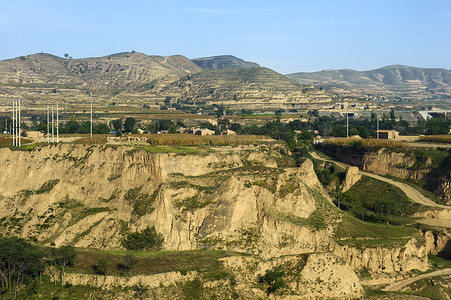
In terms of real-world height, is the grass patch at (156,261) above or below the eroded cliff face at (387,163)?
below

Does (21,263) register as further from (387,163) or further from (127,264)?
(387,163)

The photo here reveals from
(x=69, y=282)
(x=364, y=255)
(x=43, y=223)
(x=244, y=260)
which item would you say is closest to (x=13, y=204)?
(x=43, y=223)

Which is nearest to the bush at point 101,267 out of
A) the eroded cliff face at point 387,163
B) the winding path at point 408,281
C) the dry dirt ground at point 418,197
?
the winding path at point 408,281

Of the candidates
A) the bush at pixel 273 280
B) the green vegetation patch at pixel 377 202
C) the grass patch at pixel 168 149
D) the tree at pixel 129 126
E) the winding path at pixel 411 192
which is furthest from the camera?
the tree at pixel 129 126

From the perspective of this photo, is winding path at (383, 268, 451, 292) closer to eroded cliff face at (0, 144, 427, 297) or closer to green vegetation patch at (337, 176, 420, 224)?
eroded cliff face at (0, 144, 427, 297)

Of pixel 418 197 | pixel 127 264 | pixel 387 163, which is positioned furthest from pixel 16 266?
pixel 387 163

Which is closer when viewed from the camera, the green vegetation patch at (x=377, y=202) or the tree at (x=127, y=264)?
the tree at (x=127, y=264)

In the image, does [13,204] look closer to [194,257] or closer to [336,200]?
[194,257]

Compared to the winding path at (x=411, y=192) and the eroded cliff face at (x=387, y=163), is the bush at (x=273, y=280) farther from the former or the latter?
the eroded cliff face at (x=387, y=163)
